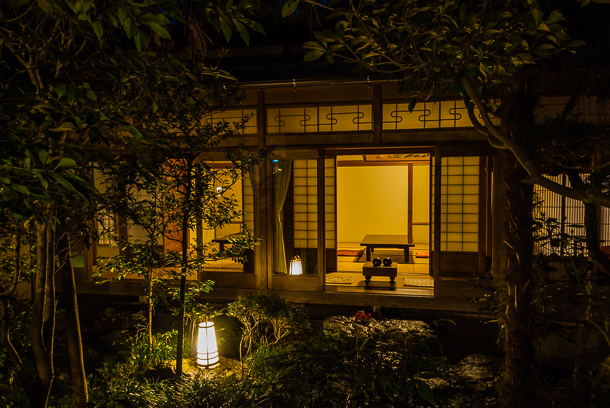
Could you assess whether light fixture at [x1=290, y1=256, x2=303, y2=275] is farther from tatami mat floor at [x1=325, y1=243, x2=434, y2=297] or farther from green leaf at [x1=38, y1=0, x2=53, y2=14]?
green leaf at [x1=38, y1=0, x2=53, y2=14]

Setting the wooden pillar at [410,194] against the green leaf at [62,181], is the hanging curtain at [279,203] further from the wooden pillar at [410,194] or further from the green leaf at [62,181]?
the green leaf at [62,181]

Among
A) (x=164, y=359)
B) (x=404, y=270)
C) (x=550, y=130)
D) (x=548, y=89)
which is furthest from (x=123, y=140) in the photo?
(x=404, y=270)

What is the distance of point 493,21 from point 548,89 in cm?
469

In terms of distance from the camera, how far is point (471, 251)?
7297 millimetres

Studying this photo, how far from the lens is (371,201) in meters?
12.3

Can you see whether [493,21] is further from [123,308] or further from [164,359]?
[123,308]

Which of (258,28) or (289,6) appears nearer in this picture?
(289,6)

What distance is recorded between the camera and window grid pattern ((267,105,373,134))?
22.3 ft

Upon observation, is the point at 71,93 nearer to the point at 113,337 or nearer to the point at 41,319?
the point at 41,319

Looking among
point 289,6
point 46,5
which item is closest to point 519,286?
point 289,6

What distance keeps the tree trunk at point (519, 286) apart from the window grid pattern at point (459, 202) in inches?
179

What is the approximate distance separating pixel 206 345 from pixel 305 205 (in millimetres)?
3575

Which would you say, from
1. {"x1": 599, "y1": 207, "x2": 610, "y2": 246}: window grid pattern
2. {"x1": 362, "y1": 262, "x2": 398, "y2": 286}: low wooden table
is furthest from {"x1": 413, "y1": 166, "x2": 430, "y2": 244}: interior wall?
{"x1": 599, "y1": 207, "x2": 610, "y2": 246}: window grid pattern

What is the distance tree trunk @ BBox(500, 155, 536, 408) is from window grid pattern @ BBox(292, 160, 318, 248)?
499cm
